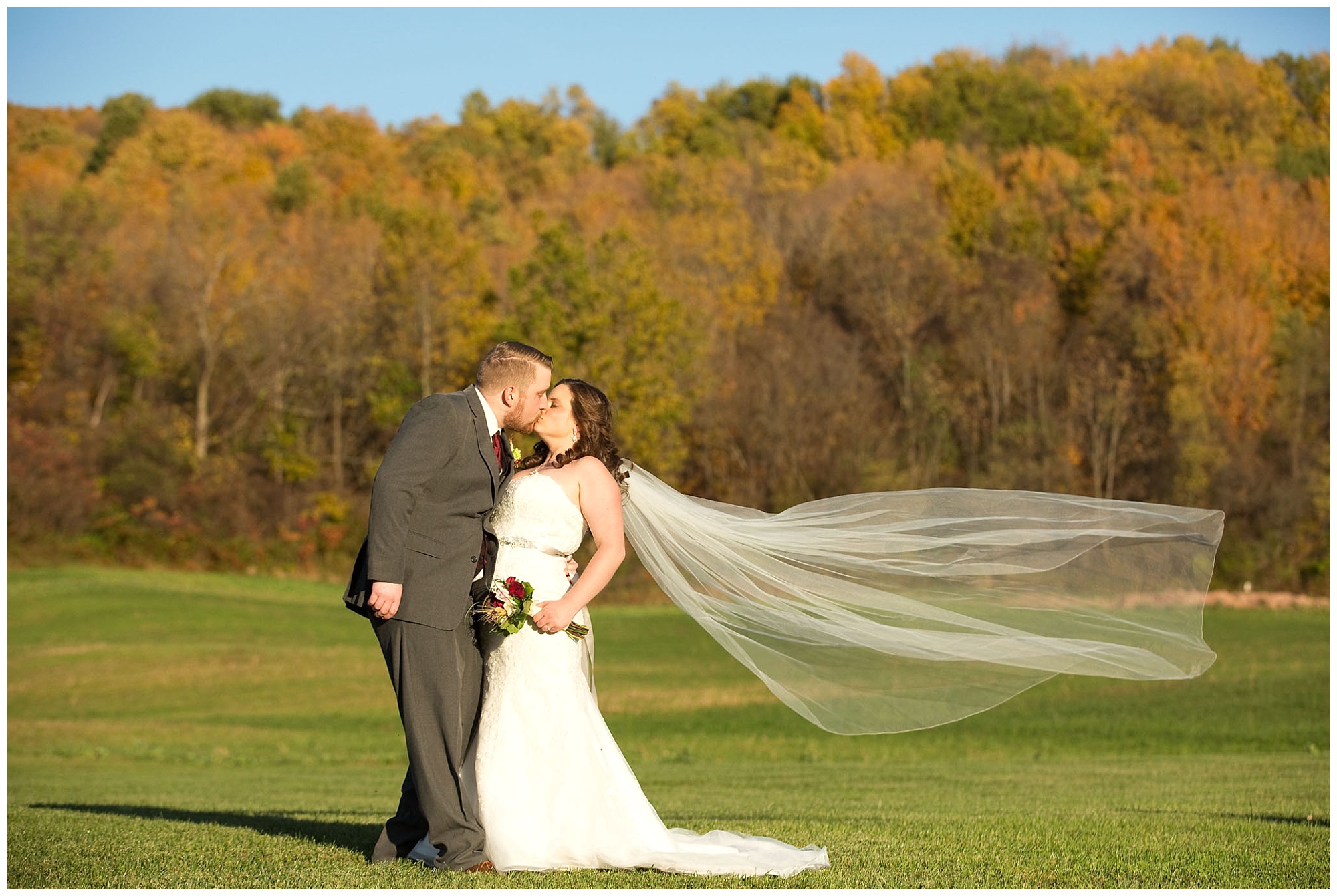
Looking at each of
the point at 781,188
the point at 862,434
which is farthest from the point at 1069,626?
the point at 781,188

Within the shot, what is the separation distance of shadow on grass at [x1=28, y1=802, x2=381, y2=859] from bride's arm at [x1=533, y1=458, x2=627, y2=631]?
1.61m

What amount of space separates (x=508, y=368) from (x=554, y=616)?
52.4 inches

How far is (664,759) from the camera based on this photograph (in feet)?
62.2

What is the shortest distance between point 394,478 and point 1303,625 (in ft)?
119

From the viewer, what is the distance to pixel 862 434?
57250 millimetres

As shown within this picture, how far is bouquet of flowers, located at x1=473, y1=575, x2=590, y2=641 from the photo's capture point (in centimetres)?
672

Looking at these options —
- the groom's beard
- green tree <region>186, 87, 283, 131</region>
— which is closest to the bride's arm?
the groom's beard

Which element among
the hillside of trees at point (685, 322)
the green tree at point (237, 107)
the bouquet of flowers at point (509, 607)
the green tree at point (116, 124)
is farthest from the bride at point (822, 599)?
the green tree at point (237, 107)

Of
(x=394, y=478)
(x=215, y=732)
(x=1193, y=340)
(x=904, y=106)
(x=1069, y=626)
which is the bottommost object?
(x=215, y=732)

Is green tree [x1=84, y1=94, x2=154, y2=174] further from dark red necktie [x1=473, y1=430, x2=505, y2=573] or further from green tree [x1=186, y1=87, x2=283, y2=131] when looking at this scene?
dark red necktie [x1=473, y1=430, x2=505, y2=573]

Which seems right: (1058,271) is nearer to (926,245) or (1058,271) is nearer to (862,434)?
(926,245)

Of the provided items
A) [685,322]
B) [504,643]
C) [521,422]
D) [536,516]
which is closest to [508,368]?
[521,422]

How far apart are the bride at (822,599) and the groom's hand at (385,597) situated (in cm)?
68

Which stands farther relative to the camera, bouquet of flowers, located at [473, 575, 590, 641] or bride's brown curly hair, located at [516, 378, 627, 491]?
bride's brown curly hair, located at [516, 378, 627, 491]
